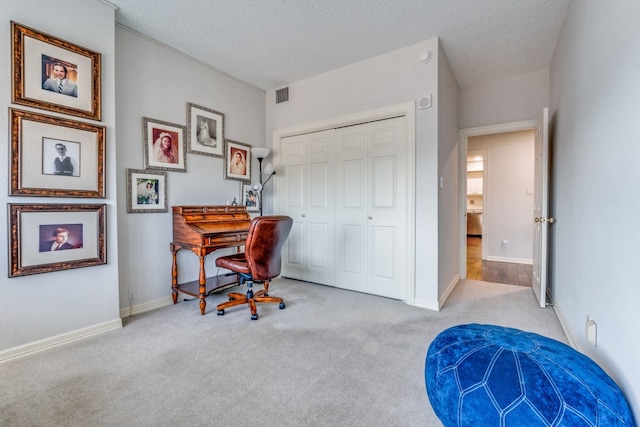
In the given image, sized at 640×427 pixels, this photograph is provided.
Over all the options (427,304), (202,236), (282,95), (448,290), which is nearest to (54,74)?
(202,236)

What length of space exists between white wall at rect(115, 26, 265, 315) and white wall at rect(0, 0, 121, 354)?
281mm

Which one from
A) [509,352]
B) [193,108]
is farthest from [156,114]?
[509,352]

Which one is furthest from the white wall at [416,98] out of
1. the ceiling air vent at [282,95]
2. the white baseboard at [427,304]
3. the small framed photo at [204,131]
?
the small framed photo at [204,131]

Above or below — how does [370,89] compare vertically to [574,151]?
above

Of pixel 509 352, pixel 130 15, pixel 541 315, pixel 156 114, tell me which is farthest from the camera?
pixel 156 114

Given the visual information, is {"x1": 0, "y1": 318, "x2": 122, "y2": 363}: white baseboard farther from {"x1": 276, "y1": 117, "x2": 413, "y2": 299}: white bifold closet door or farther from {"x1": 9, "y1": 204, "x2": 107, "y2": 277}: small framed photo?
{"x1": 276, "y1": 117, "x2": 413, "y2": 299}: white bifold closet door

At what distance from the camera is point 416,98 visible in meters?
3.00

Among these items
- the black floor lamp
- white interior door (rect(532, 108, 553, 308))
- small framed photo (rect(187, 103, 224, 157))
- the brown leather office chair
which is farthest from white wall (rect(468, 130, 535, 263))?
small framed photo (rect(187, 103, 224, 157))

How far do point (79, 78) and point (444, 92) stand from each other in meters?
3.34

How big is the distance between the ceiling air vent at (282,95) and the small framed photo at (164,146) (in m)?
1.45

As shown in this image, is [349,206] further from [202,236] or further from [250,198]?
[202,236]

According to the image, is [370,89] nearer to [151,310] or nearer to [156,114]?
[156,114]

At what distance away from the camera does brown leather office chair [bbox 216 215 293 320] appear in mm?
2545

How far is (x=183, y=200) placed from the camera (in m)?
3.16
